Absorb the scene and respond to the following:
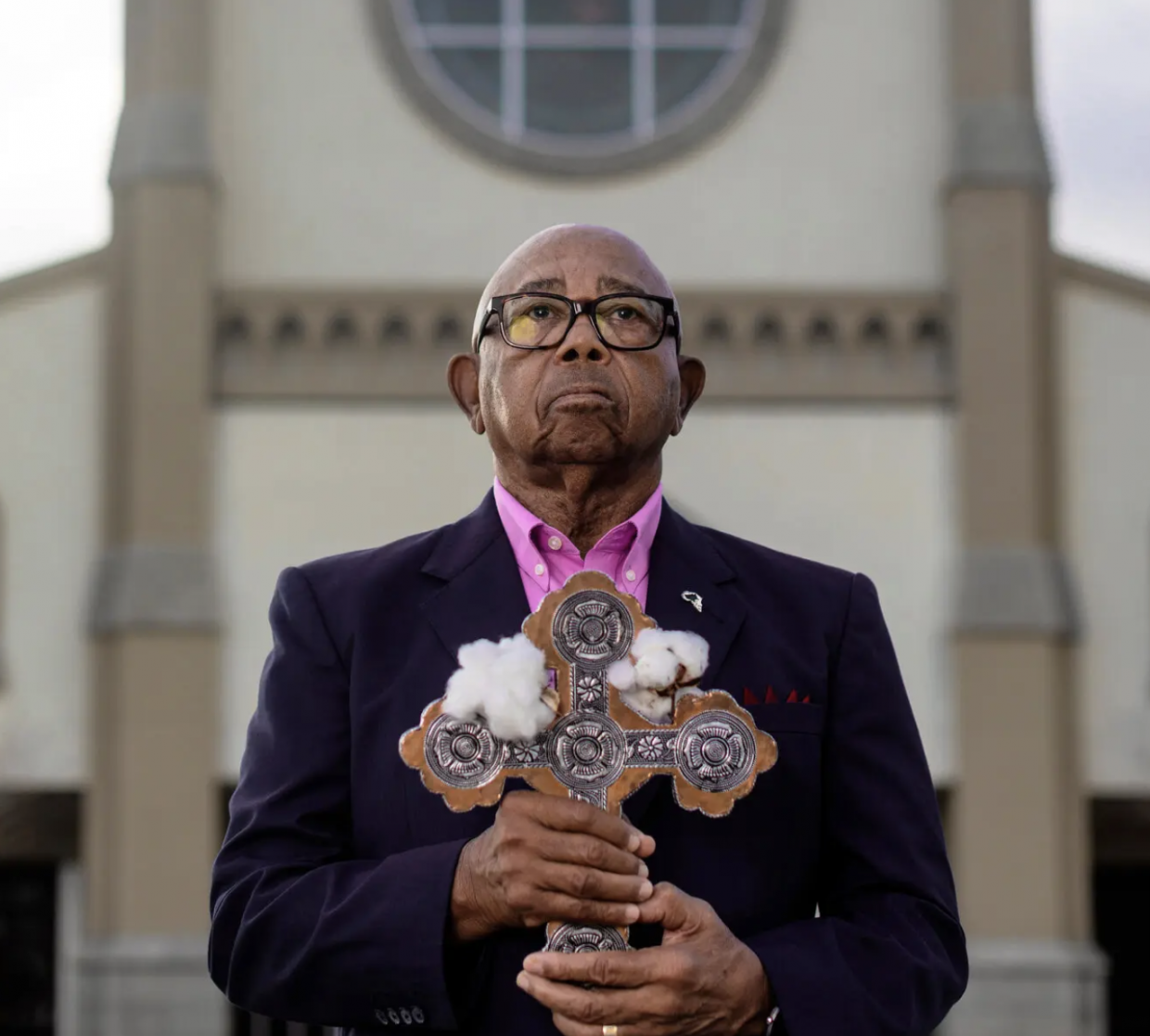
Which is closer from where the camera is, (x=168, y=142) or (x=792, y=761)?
(x=792, y=761)

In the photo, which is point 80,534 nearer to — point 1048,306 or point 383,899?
point 1048,306

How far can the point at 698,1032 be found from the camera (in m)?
2.01

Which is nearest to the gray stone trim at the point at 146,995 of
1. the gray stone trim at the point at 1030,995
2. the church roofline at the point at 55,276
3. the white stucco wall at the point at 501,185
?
the church roofline at the point at 55,276

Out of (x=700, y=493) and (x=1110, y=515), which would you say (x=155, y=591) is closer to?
(x=700, y=493)

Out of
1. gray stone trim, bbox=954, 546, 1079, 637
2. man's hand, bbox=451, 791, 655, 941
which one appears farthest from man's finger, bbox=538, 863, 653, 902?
gray stone trim, bbox=954, 546, 1079, 637

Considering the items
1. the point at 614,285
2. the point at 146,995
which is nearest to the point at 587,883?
the point at 614,285

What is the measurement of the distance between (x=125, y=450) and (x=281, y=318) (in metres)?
1.41

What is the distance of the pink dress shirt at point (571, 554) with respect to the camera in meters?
2.30

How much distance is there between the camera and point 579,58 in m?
14.0

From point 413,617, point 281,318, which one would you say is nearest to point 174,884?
point 281,318

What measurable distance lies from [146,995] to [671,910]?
11.2 m

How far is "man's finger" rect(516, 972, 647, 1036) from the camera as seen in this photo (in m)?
1.94

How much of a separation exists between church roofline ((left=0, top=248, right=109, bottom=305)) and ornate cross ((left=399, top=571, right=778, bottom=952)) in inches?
475

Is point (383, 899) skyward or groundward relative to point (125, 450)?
groundward
